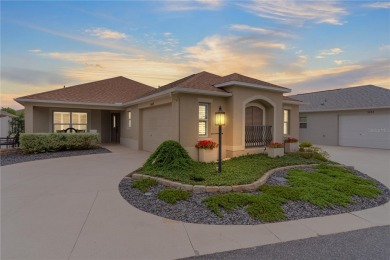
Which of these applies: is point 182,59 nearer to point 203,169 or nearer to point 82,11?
point 82,11

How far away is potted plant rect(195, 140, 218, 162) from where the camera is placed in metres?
9.38

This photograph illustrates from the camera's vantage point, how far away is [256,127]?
436 inches

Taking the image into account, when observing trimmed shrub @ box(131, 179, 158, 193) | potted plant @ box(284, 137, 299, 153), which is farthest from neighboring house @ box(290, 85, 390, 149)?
trimmed shrub @ box(131, 179, 158, 193)

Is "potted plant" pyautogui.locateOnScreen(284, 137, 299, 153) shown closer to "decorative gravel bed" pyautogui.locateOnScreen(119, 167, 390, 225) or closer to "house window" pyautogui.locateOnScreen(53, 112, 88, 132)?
"decorative gravel bed" pyautogui.locateOnScreen(119, 167, 390, 225)

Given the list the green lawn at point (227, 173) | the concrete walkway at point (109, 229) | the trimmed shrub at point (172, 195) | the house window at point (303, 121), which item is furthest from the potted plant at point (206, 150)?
the house window at point (303, 121)

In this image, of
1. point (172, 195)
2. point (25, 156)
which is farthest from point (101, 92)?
point (172, 195)

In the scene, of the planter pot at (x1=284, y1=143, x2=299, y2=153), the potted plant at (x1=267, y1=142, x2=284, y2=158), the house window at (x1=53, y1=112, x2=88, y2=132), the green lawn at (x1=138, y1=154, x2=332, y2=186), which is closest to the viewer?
the green lawn at (x1=138, y1=154, x2=332, y2=186)

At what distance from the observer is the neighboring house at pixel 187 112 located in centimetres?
959

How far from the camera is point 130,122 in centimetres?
1513

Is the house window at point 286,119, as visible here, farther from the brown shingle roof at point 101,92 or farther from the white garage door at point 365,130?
the brown shingle roof at point 101,92

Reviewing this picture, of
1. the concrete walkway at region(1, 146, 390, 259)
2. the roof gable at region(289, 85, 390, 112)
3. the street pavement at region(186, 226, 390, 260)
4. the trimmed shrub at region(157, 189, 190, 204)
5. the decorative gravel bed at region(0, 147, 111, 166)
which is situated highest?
the roof gable at region(289, 85, 390, 112)

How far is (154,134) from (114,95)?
6.61 m

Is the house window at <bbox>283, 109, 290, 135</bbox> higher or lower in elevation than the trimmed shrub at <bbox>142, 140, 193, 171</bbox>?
higher

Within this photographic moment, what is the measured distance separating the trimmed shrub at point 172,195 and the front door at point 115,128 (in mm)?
13974
